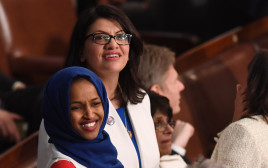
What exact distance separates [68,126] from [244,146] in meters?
0.43

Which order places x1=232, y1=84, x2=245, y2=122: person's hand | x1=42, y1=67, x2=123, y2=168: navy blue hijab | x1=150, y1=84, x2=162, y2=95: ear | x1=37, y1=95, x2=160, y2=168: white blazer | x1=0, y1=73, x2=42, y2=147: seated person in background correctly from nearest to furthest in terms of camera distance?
x1=42, y1=67, x2=123, y2=168: navy blue hijab, x1=37, y1=95, x2=160, y2=168: white blazer, x1=232, y1=84, x2=245, y2=122: person's hand, x1=150, y1=84, x2=162, y2=95: ear, x1=0, y1=73, x2=42, y2=147: seated person in background

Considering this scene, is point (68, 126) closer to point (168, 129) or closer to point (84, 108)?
point (84, 108)

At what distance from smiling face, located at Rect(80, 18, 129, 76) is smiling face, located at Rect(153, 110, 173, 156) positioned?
0.21 m

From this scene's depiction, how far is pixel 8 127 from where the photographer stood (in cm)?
167

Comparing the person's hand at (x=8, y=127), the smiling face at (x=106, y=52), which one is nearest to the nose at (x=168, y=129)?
the smiling face at (x=106, y=52)

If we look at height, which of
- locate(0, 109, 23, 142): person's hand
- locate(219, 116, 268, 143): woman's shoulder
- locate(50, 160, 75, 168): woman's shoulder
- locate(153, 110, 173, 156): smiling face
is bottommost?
locate(0, 109, 23, 142): person's hand

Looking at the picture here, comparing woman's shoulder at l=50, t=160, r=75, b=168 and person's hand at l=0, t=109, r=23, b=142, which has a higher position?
woman's shoulder at l=50, t=160, r=75, b=168

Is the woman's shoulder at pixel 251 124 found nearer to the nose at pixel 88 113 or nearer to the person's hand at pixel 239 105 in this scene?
the person's hand at pixel 239 105

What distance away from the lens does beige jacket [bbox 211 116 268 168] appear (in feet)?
3.56

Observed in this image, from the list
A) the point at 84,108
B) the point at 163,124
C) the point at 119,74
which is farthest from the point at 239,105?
the point at 84,108

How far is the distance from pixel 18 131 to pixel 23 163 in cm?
55

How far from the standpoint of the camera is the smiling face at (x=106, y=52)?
3.63 ft

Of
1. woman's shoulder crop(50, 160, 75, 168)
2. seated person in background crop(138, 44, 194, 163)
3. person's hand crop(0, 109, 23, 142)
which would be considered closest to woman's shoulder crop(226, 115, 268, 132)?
seated person in background crop(138, 44, 194, 163)

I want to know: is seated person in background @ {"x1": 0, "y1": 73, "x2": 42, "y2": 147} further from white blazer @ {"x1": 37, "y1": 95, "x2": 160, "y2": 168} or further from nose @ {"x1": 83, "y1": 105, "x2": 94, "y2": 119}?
nose @ {"x1": 83, "y1": 105, "x2": 94, "y2": 119}
